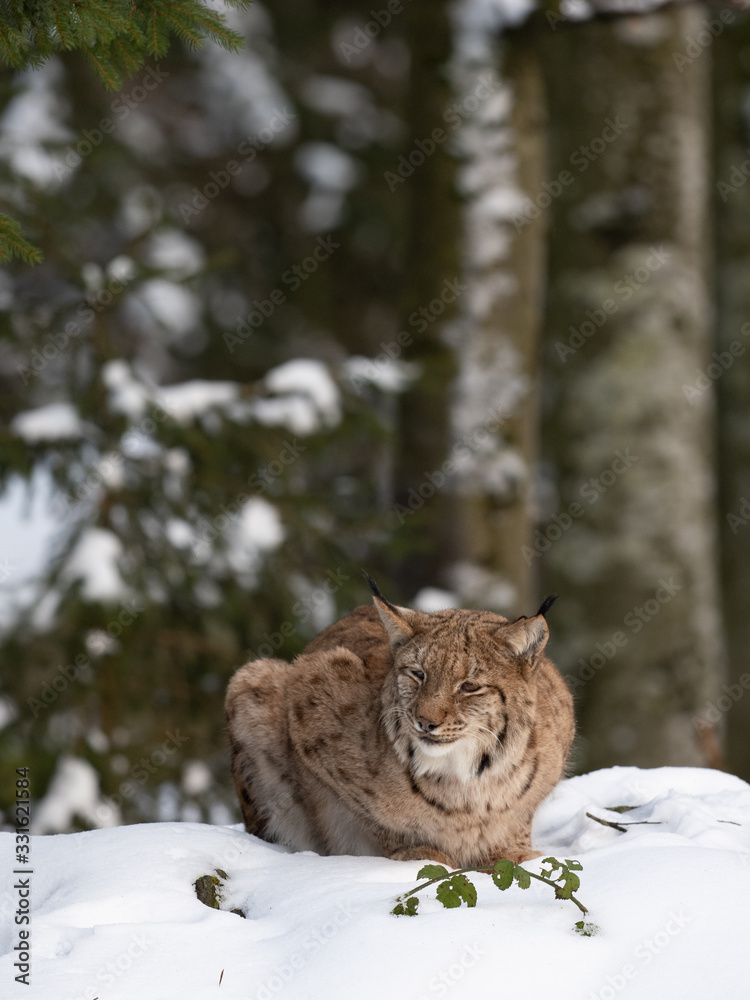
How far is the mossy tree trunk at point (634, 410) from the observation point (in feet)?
25.9

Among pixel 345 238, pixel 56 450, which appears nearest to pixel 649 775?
pixel 56 450

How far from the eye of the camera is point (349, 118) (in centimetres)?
1294

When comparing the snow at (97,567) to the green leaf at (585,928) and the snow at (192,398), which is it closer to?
the snow at (192,398)

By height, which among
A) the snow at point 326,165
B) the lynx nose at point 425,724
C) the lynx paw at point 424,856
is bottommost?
the lynx paw at point 424,856

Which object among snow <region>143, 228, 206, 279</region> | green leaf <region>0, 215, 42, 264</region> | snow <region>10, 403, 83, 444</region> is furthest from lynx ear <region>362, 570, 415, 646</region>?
snow <region>143, 228, 206, 279</region>

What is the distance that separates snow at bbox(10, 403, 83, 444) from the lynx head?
9.99 feet

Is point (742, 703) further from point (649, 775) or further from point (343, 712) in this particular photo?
point (343, 712)

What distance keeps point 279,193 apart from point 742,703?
7.67 meters

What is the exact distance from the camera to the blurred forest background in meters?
6.23

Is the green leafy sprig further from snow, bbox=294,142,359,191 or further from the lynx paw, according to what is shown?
snow, bbox=294,142,359,191

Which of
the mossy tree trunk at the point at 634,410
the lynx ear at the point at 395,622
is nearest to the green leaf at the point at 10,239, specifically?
the lynx ear at the point at 395,622

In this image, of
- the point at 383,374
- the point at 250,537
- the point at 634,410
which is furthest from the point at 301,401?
the point at 634,410

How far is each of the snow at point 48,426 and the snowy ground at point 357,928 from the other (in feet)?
10.1

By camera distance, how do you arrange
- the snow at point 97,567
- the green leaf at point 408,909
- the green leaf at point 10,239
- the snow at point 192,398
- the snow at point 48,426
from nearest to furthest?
the green leaf at point 408,909
the green leaf at point 10,239
the snow at point 97,567
the snow at point 48,426
the snow at point 192,398
